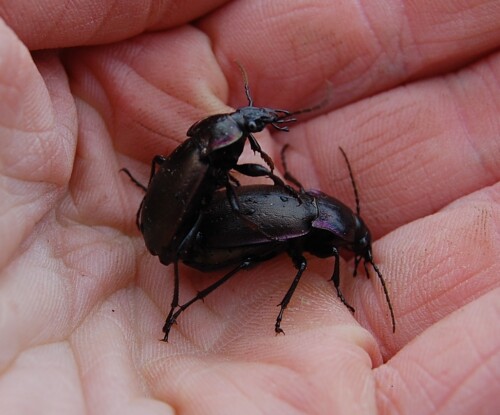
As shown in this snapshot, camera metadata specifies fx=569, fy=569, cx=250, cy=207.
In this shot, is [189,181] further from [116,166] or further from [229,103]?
[229,103]

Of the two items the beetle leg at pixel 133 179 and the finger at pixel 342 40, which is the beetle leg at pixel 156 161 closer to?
the beetle leg at pixel 133 179

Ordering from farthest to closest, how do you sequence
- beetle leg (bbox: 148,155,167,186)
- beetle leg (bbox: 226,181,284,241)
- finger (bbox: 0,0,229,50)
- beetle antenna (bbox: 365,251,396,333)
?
beetle leg (bbox: 148,155,167,186) → beetle leg (bbox: 226,181,284,241) → beetle antenna (bbox: 365,251,396,333) → finger (bbox: 0,0,229,50)

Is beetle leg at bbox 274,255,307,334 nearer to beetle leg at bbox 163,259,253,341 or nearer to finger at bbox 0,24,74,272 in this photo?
beetle leg at bbox 163,259,253,341

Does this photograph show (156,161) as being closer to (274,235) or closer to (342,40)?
(274,235)

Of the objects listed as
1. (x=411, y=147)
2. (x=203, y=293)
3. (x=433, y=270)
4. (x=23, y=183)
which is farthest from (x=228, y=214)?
(x=411, y=147)

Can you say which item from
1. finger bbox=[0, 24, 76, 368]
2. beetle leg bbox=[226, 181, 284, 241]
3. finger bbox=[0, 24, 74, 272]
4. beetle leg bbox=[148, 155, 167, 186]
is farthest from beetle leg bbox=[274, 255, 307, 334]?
finger bbox=[0, 24, 74, 272]

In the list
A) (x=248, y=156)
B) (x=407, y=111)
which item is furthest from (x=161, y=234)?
(x=407, y=111)
